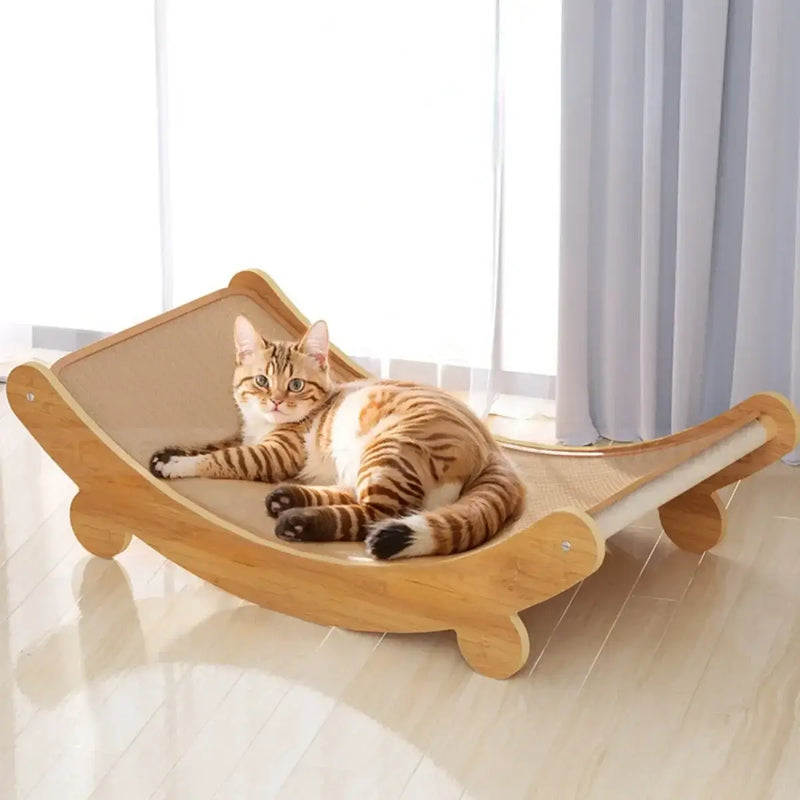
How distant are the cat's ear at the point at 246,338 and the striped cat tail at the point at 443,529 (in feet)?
1.95

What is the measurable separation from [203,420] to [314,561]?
581mm

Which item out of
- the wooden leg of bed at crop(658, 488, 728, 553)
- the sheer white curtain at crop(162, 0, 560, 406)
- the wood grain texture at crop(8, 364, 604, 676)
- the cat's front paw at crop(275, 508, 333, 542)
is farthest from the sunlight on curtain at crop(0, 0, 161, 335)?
the wooden leg of bed at crop(658, 488, 728, 553)

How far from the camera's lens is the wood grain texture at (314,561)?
2.55 m

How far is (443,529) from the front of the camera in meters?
2.68

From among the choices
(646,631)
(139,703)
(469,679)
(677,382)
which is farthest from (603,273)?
(139,703)

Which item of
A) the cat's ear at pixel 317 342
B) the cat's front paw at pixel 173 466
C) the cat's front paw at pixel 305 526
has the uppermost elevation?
the cat's ear at pixel 317 342

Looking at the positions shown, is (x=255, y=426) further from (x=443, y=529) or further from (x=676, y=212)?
(x=676, y=212)

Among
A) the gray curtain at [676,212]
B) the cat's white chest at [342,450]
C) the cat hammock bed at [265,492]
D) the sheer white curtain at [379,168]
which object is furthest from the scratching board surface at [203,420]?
the sheer white curtain at [379,168]

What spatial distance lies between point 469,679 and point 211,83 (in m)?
2.14

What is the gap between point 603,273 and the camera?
3797 mm

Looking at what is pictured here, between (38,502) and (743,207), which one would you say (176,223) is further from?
(743,207)

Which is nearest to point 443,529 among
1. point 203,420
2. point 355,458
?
point 355,458

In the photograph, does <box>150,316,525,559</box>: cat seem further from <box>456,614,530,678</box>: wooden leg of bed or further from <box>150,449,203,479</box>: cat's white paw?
<box>456,614,530,678</box>: wooden leg of bed

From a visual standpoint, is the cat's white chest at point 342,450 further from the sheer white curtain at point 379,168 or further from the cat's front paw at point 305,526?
the sheer white curtain at point 379,168
